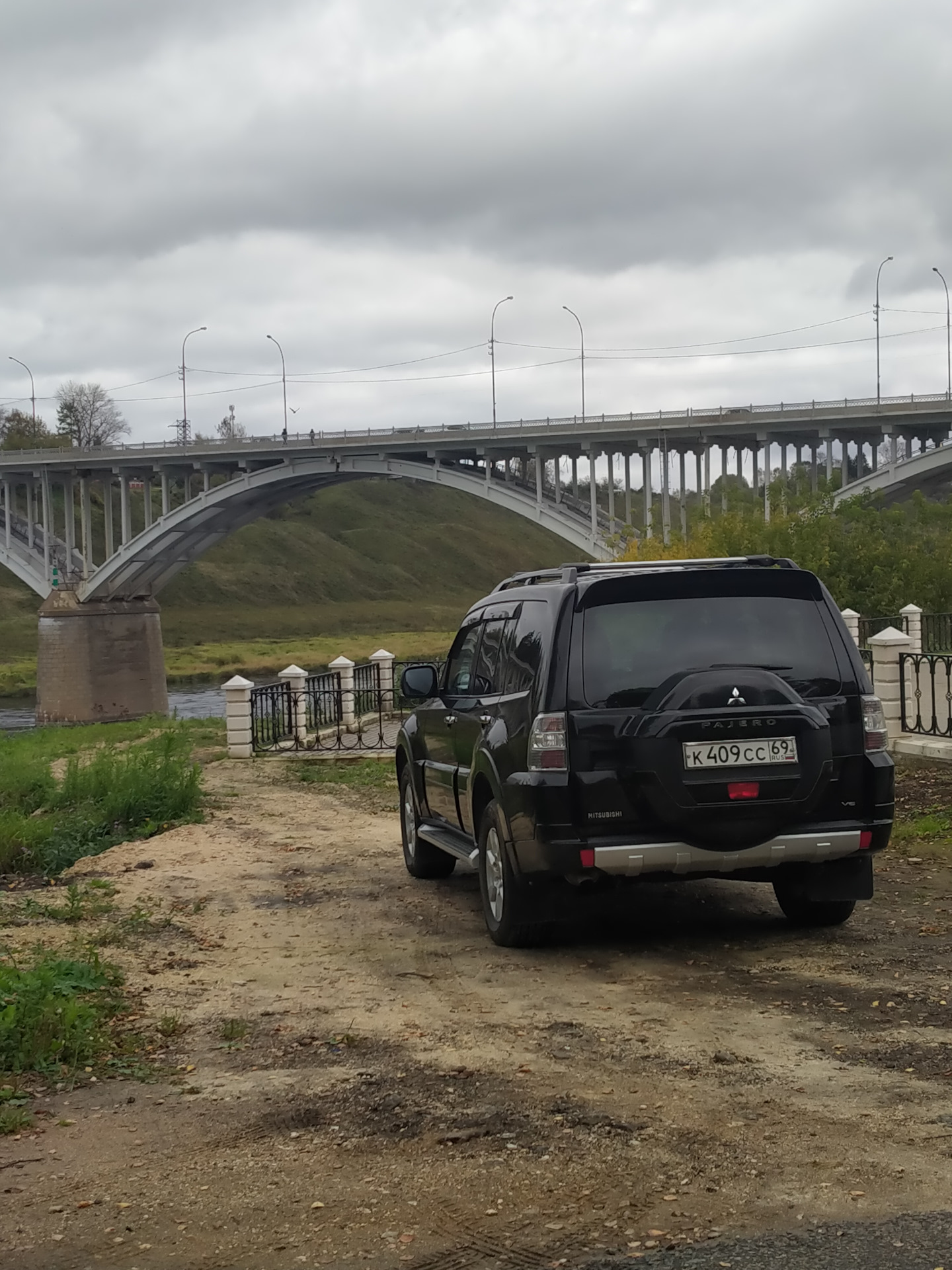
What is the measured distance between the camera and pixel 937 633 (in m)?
20.1

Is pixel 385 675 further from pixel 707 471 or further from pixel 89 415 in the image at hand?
pixel 89 415

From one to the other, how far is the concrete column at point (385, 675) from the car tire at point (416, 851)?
13.5 meters

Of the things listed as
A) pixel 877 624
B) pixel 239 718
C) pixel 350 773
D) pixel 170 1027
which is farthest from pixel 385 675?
pixel 170 1027

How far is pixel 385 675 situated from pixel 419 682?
625 inches

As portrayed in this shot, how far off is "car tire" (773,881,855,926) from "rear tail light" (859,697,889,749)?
0.80m

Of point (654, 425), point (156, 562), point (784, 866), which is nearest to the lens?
point (784, 866)

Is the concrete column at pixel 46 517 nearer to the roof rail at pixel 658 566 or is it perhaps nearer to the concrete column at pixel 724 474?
the concrete column at pixel 724 474

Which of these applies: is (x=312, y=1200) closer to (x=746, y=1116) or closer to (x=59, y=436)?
(x=746, y=1116)

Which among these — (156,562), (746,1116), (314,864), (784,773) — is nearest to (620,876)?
(784,773)

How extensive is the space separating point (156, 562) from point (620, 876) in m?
52.6

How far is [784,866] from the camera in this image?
22.4ft

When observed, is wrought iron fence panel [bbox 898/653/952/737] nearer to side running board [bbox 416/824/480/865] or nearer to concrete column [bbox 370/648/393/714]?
side running board [bbox 416/824/480/865]

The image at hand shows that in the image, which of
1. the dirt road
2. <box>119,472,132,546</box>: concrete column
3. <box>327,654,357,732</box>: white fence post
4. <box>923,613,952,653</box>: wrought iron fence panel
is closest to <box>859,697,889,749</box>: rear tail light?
the dirt road

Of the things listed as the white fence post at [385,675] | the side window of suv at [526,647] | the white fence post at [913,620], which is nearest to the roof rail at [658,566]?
the side window of suv at [526,647]
